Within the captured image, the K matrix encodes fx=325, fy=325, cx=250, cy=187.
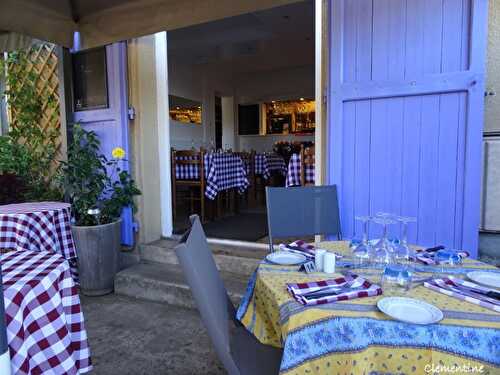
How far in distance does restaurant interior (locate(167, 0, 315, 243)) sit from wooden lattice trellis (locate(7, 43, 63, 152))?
1.24 m

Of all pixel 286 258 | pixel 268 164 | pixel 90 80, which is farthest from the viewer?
pixel 268 164

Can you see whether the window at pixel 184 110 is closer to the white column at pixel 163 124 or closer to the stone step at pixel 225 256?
the white column at pixel 163 124

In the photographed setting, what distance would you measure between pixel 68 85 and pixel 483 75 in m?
2.79

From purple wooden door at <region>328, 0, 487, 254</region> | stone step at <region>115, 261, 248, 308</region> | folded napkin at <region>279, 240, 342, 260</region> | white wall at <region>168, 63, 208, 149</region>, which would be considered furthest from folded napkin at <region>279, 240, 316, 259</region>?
white wall at <region>168, 63, 208, 149</region>

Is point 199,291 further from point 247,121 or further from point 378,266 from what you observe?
point 247,121

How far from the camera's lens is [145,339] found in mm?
1727

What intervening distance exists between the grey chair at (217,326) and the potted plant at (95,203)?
1.49 m

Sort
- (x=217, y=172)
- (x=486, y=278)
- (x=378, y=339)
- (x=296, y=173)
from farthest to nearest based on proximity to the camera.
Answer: (x=217, y=172) < (x=296, y=173) < (x=486, y=278) < (x=378, y=339)

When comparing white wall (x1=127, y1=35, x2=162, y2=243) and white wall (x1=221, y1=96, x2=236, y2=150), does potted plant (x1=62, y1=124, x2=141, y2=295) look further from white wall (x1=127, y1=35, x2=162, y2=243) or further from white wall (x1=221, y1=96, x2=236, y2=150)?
white wall (x1=221, y1=96, x2=236, y2=150)

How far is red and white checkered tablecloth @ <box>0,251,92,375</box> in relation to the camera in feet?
2.49

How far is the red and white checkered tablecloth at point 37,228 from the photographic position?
4.94 ft

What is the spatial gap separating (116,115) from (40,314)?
6.51ft

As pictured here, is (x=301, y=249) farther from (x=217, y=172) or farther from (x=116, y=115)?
(x=217, y=172)

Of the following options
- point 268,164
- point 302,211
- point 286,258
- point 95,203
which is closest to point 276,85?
point 268,164
